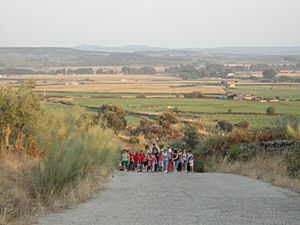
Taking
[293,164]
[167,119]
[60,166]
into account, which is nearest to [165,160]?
[293,164]

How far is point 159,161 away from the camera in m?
29.4

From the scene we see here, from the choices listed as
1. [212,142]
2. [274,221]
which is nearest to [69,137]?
[274,221]

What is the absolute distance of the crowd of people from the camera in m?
29.3

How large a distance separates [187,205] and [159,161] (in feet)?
49.3

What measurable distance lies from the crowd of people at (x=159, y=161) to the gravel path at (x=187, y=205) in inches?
334

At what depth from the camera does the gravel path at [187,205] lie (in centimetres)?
1198

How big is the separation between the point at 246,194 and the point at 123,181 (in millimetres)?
6377

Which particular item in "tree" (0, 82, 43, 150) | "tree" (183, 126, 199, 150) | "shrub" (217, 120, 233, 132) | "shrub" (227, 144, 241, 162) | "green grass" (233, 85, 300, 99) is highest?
"tree" (0, 82, 43, 150)

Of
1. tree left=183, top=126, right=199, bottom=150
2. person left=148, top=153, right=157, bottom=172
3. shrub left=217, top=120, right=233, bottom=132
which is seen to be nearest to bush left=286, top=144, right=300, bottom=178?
person left=148, top=153, right=157, bottom=172

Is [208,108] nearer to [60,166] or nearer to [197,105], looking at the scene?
[197,105]

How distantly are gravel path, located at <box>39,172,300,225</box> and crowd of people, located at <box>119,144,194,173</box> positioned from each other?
27.9 feet

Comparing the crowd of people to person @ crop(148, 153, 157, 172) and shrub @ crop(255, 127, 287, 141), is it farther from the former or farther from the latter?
shrub @ crop(255, 127, 287, 141)

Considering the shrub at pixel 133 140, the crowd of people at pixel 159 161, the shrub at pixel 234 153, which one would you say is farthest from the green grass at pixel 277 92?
the crowd of people at pixel 159 161

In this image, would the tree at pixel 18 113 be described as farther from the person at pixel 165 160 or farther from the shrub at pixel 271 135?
the shrub at pixel 271 135
